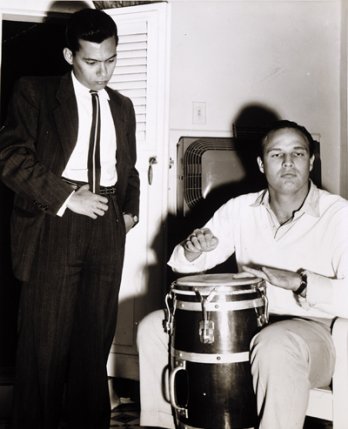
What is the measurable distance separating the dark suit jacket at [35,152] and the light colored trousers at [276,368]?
1.80 feet

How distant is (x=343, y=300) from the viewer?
179 centimetres

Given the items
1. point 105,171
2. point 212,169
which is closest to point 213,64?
point 212,169

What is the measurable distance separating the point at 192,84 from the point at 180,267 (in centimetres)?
176

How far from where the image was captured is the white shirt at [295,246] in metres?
1.81

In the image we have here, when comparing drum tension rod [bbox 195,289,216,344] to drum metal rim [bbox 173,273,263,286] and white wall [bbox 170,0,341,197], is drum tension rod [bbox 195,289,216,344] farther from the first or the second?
white wall [bbox 170,0,341,197]

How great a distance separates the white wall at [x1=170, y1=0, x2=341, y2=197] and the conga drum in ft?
6.51

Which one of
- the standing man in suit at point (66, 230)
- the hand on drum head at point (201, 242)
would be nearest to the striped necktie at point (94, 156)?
the standing man in suit at point (66, 230)

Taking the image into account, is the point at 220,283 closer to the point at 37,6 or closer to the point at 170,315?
the point at 170,315

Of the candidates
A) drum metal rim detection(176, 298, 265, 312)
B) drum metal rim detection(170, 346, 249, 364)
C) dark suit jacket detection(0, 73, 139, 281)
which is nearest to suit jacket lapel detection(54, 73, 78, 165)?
dark suit jacket detection(0, 73, 139, 281)

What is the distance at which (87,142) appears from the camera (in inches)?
75.2

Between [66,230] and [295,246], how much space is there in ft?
2.88

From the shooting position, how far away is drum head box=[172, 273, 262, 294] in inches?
64.2

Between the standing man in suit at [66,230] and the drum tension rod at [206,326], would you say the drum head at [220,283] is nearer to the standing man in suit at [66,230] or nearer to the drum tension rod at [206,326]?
the drum tension rod at [206,326]

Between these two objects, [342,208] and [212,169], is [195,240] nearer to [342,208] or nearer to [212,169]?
[342,208]
